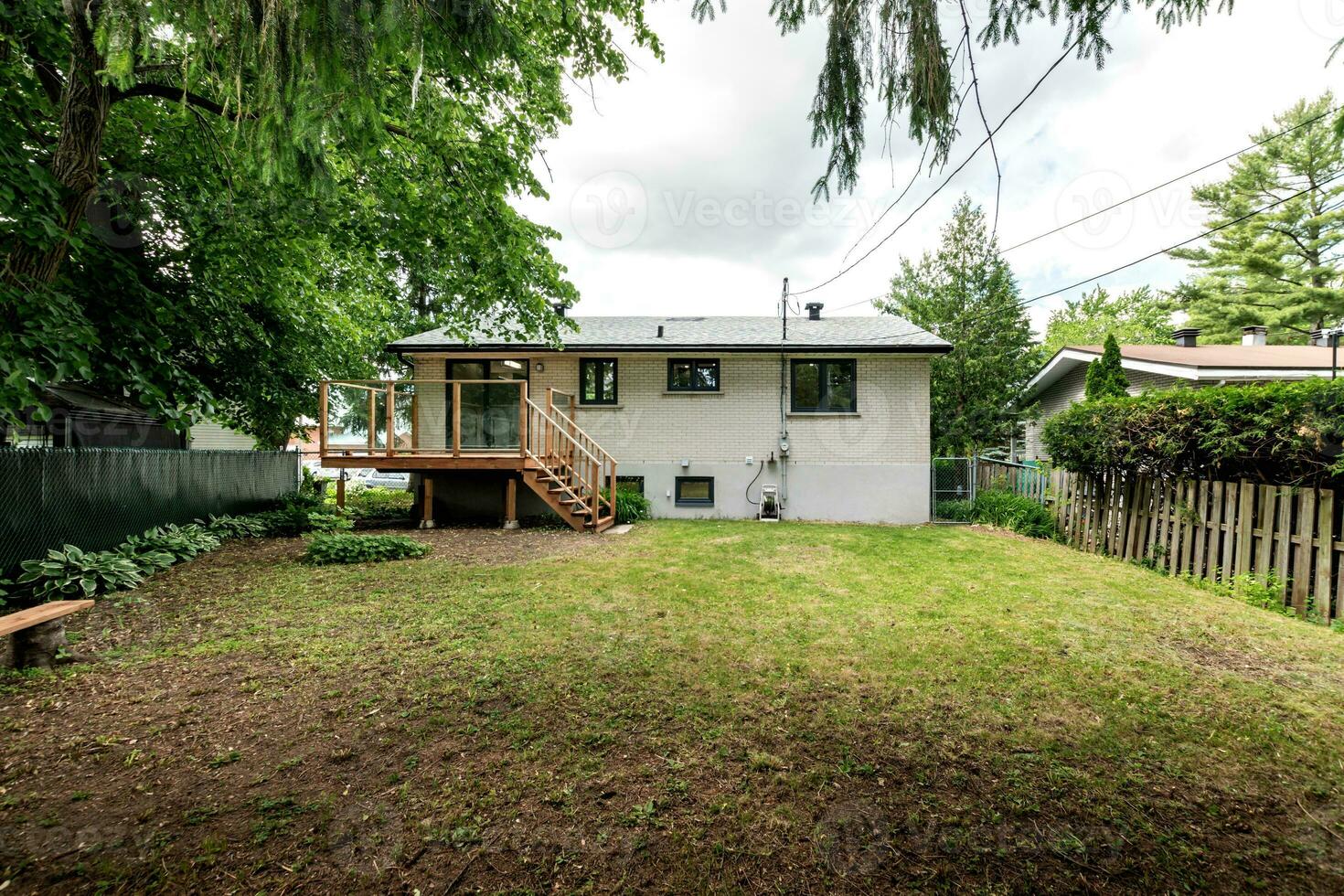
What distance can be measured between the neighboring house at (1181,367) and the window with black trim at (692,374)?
21.5 ft

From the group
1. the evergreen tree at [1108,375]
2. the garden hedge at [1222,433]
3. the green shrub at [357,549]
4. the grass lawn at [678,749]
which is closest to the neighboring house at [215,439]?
the green shrub at [357,549]

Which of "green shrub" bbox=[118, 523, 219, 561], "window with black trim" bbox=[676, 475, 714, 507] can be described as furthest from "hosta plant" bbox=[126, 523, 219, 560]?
"window with black trim" bbox=[676, 475, 714, 507]

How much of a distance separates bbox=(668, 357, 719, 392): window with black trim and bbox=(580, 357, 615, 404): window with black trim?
1.41m

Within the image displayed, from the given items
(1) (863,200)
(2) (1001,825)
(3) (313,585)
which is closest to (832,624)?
(2) (1001,825)

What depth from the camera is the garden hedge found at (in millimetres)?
4617

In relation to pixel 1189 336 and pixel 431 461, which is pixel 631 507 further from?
pixel 1189 336

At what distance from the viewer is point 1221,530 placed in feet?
18.6

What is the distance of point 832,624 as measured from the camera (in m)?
4.57

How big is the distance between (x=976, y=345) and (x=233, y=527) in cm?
1972

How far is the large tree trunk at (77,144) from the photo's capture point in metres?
4.57

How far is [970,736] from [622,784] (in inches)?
73.7

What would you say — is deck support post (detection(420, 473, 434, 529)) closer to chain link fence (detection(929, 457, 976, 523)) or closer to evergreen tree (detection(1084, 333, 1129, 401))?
chain link fence (detection(929, 457, 976, 523))

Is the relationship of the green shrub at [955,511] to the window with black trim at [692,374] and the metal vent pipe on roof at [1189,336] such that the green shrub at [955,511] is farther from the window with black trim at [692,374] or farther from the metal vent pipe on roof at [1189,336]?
the metal vent pipe on roof at [1189,336]

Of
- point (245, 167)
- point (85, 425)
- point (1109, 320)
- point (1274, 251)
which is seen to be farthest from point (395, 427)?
point (1109, 320)
